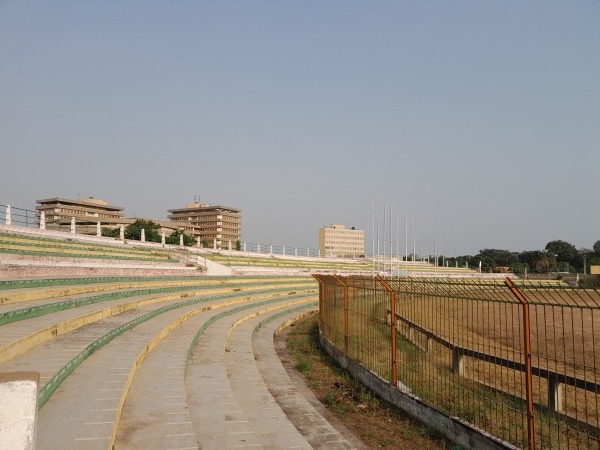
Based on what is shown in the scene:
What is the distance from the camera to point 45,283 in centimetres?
1017

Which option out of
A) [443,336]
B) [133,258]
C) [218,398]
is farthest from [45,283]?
[133,258]

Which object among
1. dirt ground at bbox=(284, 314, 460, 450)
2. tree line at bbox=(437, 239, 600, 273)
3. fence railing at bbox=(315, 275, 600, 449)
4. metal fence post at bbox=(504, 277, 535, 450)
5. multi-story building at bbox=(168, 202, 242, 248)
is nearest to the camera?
metal fence post at bbox=(504, 277, 535, 450)

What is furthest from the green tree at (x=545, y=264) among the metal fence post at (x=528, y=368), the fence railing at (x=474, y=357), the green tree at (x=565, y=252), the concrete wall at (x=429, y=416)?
the metal fence post at (x=528, y=368)

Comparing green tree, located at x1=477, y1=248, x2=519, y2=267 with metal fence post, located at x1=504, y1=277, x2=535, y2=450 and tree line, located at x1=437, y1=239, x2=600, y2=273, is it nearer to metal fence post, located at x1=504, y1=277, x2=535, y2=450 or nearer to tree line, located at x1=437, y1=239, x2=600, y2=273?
tree line, located at x1=437, y1=239, x2=600, y2=273

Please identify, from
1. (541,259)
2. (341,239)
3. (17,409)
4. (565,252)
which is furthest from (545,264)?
(17,409)

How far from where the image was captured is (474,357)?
6.16 m

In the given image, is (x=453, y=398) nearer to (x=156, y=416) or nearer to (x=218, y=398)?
(x=218, y=398)

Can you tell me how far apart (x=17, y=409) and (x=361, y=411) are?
5117 mm

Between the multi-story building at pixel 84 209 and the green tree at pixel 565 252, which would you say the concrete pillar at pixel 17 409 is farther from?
the multi-story building at pixel 84 209

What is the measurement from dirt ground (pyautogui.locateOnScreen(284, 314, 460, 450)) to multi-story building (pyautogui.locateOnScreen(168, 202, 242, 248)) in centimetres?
14798

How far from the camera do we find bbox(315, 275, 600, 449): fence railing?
4.71 metres

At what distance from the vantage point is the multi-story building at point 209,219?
518 ft

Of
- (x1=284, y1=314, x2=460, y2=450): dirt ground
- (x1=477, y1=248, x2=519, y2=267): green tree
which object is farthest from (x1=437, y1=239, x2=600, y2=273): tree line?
(x1=284, y1=314, x2=460, y2=450): dirt ground

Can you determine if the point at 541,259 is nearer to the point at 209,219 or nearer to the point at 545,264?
the point at 545,264
